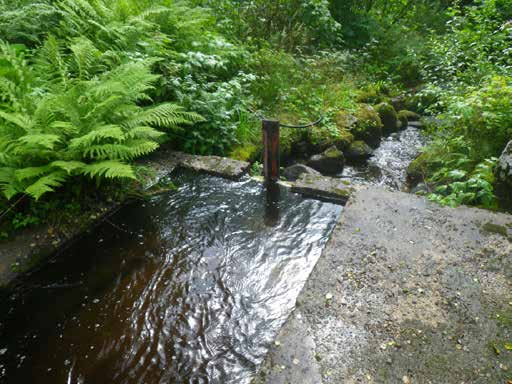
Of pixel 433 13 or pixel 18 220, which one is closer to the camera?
pixel 18 220

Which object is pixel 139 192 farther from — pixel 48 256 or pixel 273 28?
pixel 273 28

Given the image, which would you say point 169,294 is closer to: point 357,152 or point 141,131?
point 141,131

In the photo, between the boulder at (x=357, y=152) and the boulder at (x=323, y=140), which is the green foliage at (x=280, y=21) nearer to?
the boulder at (x=323, y=140)

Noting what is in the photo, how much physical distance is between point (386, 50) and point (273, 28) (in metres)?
4.19

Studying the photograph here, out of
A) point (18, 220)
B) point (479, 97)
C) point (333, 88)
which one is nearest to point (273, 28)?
point (333, 88)

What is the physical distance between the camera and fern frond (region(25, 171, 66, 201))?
2681mm

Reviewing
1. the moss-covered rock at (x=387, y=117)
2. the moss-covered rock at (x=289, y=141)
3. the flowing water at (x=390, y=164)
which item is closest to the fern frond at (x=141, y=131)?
the moss-covered rock at (x=289, y=141)

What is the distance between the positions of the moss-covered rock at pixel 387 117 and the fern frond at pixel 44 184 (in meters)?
6.56

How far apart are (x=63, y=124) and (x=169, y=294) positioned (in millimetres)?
1822

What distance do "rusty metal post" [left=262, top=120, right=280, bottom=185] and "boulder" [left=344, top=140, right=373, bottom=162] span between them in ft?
7.78

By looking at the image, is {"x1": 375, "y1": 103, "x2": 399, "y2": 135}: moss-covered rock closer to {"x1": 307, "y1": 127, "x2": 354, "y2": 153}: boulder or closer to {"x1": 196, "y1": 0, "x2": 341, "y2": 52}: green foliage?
→ {"x1": 307, "y1": 127, "x2": 354, "y2": 153}: boulder

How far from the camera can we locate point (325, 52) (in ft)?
26.6

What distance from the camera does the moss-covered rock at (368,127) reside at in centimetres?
648

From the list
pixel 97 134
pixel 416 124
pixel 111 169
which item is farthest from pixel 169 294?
pixel 416 124
